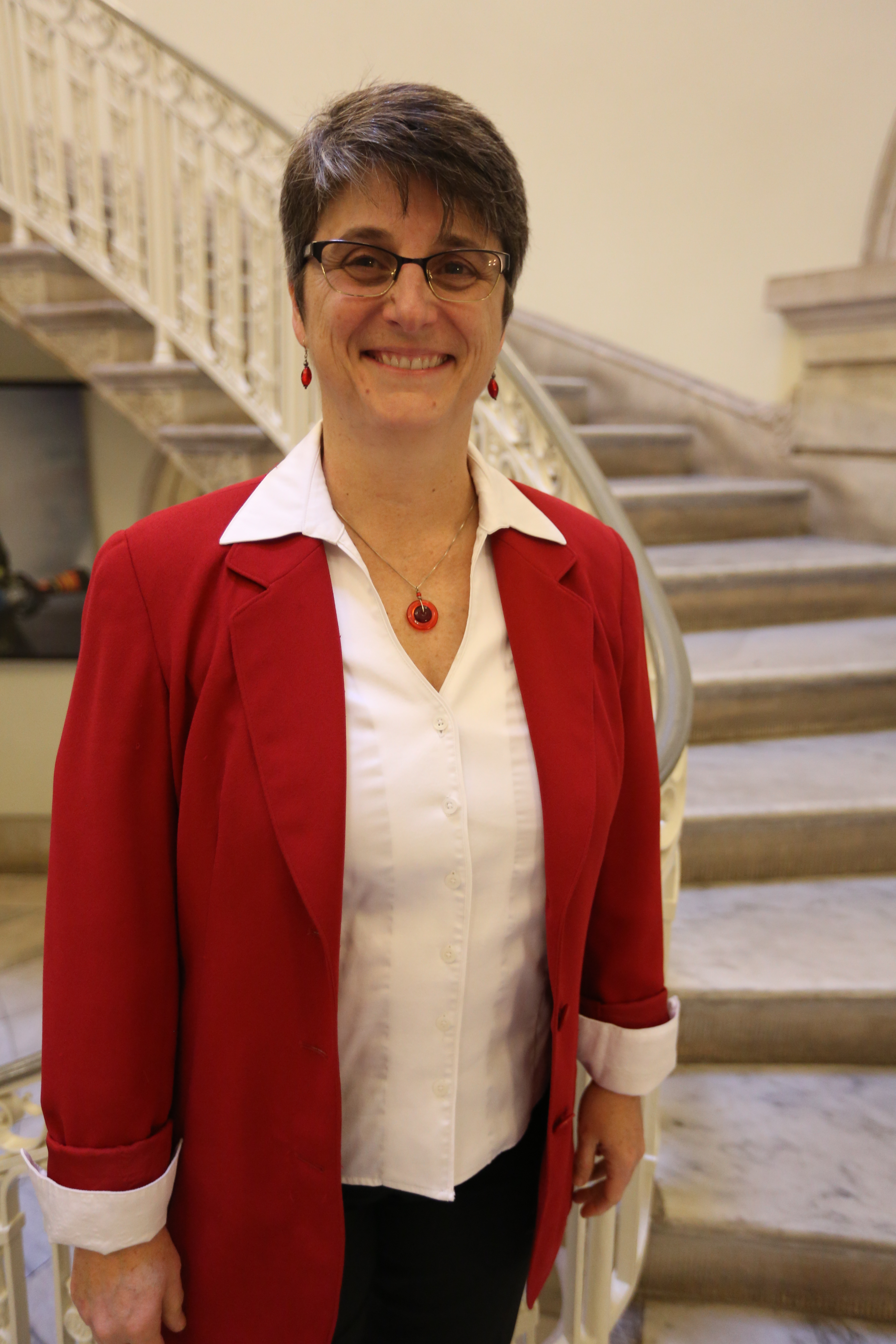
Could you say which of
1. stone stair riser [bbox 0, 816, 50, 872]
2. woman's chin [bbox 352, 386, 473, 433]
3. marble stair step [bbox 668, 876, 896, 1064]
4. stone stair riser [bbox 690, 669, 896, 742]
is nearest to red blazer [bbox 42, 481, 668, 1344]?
woman's chin [bbox 352, 386, 473, 433]

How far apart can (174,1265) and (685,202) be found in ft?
16.3

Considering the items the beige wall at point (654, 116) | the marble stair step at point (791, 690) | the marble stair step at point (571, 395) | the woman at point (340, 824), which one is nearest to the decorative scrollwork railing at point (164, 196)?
the marble stair step at point (791, 690)

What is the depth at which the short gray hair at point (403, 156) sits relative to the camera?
824 mm

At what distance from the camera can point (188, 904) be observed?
0.89m

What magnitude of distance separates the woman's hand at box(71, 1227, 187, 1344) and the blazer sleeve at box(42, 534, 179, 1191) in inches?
3.8

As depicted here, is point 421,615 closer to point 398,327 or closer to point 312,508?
point 312,508

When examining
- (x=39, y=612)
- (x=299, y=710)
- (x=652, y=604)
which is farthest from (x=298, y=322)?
Answer: (x=39, y=612)

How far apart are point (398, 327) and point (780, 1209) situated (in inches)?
72.9

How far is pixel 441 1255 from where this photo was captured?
102 cm

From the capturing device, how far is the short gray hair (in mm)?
824

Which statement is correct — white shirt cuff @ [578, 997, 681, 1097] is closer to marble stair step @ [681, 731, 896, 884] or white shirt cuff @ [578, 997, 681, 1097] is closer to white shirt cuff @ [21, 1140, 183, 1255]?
white shirt cuff @ [21, 1140, 183, 1255]

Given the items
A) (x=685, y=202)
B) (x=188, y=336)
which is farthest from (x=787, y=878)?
(x=685, y=202)

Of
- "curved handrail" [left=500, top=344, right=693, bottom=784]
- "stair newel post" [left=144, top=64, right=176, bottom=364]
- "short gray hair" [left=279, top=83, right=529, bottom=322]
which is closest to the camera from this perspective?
"short gray hair" [left=279, top=83, right=529, bottom=322]

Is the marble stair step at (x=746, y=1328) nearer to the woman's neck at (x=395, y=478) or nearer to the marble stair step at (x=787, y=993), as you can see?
the marble stair step at (x=787, y=993)
